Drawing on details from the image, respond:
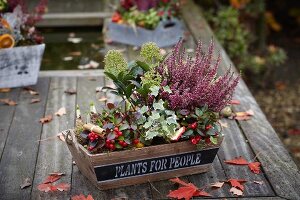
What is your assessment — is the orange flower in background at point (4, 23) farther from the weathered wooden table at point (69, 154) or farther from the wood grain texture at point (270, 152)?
the wood grain texture at point (270, 152)

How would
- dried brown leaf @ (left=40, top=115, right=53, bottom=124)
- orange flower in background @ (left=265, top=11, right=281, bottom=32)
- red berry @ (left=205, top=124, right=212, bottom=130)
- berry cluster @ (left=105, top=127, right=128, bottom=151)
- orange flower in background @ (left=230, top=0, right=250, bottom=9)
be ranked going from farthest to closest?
orange flower in background @ (left=265, top=11, right=281, bottom=32)
orange flower in background @ (left=230, top=0, right=250, bottom=9)
dried brown leaf @ (left=40, top=115, right=53, bottom=124)
red berry @ (left=205, top=124, right=212, bottom=130)
berry cluster @ (left=105, top=127, right=128, bottom=151)

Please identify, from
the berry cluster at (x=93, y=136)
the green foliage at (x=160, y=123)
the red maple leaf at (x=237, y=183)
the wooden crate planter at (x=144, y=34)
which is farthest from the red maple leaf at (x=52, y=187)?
the wooden crate planter at (x=144, y=34)

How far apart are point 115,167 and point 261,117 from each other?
1.38m

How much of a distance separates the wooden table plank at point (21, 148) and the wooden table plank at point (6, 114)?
29mm

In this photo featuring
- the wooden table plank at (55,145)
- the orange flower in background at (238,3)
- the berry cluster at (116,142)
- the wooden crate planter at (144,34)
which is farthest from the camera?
the orange flower in background at (238,3)

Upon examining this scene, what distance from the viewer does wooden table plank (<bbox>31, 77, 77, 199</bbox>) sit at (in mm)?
2698

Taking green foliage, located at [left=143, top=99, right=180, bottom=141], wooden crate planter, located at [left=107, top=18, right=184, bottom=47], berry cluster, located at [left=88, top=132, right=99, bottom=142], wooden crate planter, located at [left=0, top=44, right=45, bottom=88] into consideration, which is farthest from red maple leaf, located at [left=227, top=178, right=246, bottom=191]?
wooden crate planter, located at [left=107, top=18, right=184, bottom=47]

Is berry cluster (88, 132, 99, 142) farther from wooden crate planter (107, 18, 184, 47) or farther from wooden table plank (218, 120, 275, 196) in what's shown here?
wooden crate planter (107, 18, 184, 47)

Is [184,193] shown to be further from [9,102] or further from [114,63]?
[9,102]

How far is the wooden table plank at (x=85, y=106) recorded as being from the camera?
2.58 metres

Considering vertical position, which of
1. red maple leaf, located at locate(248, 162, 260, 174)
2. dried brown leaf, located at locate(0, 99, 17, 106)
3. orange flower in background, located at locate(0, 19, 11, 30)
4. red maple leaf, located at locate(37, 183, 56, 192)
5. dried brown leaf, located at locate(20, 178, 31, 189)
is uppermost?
orange flower in background, located at locate(0, 19, 11, 30)

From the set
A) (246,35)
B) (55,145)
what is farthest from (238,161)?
(246,35)

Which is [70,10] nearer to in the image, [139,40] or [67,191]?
[139,40]

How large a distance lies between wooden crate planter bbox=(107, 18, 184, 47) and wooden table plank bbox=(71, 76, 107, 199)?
3.08 ft
